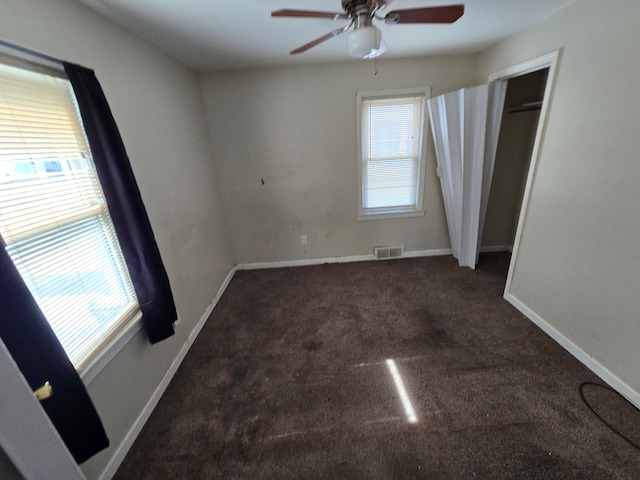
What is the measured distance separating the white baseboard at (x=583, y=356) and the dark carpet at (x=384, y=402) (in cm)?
5

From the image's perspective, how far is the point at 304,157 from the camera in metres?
2.93

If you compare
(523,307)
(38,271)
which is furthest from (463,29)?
(38,271)

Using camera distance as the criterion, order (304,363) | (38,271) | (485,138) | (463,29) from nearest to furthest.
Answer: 1. (38,271)
2. (304,363)
3. (463,29)
4. (485,138)

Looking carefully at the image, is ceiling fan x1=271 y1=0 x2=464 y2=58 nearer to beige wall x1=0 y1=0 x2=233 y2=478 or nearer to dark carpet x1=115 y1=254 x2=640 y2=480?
beige wall x1=0 y1=0 x2=233 y2=478

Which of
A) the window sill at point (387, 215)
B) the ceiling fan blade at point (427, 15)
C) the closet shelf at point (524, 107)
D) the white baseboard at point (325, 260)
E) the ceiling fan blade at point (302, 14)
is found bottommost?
the white baseboard at point (325, 260)

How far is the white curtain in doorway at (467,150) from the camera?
93.9 inches

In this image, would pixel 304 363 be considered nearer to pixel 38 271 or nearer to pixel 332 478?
pixel 332 478

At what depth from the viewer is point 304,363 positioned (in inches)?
73.2

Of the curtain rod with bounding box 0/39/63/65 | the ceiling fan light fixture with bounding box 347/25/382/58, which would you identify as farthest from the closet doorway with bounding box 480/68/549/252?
the curtain rod with bounding box 0/39/63/65

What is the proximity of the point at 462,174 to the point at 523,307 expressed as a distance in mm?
1335

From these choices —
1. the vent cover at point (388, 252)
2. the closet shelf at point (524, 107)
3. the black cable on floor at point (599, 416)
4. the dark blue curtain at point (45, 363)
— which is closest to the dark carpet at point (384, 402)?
the black cable on floor at point (599, 416)

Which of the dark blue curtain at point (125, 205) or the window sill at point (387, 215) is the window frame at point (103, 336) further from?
the window sill at point (387, 215)

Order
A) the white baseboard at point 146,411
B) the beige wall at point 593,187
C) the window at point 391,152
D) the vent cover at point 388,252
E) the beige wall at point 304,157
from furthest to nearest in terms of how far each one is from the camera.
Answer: the vent cover at point 388,252 → the window at point 391,152 → the beige wall at point 304,157 → the beige wall at point 593,187 → the white baseboard at point 146,411

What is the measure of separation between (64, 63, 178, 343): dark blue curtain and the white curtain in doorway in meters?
2.69
